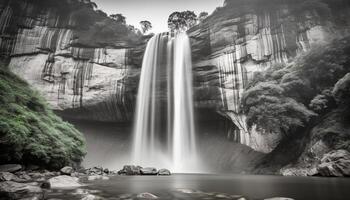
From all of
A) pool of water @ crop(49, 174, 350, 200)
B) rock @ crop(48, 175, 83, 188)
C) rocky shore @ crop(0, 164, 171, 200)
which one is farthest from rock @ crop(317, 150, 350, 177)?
rock @ crop(48, 175, 83, 188)

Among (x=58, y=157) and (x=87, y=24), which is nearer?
(x=58, y=157)

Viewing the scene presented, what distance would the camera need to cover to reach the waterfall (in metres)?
26.9

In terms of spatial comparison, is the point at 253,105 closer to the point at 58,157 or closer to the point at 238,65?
the point at 238,65

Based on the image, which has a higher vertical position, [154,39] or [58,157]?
[154,39]

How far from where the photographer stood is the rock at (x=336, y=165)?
1184 centimetres

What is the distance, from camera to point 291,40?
23547mm

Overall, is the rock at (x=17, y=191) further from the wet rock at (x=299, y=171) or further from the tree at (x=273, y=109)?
the tree at (x=273, y=109)

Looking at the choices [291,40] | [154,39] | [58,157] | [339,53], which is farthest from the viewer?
[154,39]

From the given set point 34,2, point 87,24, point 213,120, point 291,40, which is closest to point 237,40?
point 291,40

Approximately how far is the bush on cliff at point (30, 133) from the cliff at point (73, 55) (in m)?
10.3

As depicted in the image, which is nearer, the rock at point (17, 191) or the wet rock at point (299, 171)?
the rock at point (17, 191)

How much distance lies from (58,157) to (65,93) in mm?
15854

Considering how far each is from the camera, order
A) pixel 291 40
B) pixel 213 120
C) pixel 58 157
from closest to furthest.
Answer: pixel 58 157
pixel 291 40
pixel 213 120

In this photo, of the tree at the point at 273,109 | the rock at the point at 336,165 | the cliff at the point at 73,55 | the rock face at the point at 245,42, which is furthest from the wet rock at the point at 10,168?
the cliff at the point at 73,55
